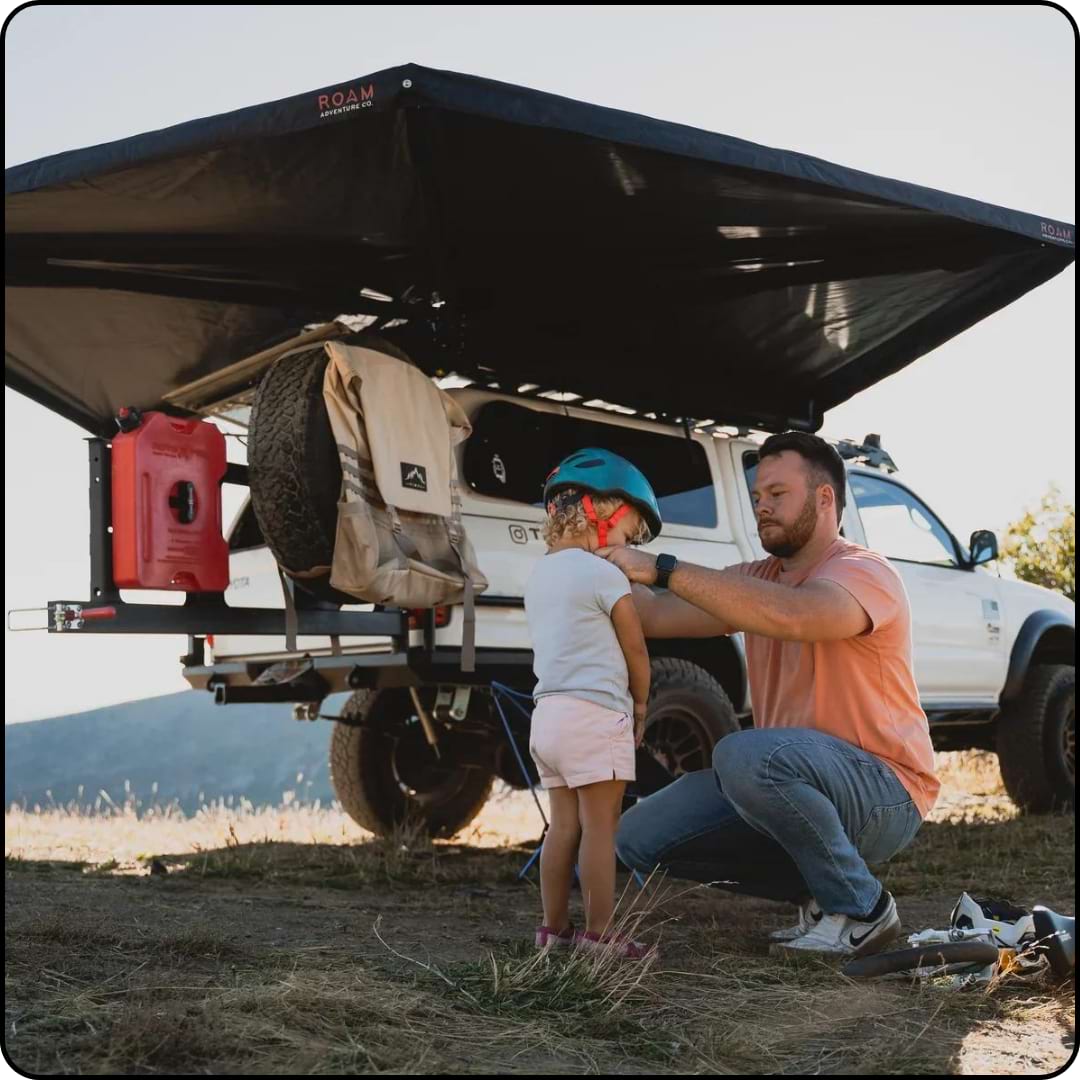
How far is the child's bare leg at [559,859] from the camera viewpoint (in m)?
3.64

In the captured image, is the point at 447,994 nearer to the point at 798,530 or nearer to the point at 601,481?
the point at 601,481

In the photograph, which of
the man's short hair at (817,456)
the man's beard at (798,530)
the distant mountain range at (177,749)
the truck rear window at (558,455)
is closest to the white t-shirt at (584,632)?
the man's beard at (798,530)

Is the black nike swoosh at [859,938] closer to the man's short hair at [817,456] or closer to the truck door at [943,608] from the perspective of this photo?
the man's short hair at [817,456]

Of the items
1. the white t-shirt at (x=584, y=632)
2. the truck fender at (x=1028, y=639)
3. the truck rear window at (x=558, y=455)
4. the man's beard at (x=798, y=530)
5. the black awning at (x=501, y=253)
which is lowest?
the truck fender at (x=1028, y=639)

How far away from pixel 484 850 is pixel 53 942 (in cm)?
333

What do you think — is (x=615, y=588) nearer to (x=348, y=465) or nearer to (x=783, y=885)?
(x=783, y=885)

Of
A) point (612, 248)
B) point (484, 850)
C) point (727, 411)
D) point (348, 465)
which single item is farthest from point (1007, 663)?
point (348, 465)

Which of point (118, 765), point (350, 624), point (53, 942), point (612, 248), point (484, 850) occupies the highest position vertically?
point (612, 248)

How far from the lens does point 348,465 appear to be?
15.6 feet

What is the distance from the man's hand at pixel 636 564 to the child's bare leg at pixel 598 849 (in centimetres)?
56

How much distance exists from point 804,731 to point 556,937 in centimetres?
88

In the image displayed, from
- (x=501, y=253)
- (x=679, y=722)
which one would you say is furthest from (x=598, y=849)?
(x=501, y=253)

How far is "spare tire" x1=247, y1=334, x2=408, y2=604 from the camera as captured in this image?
4742 mm

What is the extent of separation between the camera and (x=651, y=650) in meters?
5.79
